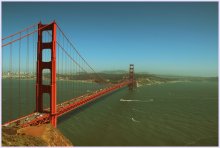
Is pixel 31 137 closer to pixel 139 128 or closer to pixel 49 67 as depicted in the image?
pixel 49 67

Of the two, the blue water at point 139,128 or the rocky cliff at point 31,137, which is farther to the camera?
the blue water at point 139,128

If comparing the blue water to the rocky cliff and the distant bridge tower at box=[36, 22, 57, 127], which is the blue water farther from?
the rocky cliff

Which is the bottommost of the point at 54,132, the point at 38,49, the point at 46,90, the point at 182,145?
the point at 182,145

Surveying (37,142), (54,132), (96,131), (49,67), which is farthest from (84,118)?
(37,142)

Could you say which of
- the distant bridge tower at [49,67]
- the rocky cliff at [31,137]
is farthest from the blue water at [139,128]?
the rocky cliff at [31,137]

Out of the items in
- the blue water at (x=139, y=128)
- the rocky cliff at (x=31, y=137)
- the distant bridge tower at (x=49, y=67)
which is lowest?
the blue water at (x=139, y=128)

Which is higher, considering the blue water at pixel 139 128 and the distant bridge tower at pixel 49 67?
the distant bridge tower at pixel 49 67

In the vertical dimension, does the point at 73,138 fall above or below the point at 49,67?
below

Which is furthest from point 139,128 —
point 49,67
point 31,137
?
point 31,137

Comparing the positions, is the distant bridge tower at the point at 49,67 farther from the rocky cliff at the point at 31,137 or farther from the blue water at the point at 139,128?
the rocky cliff at the point at 31,137

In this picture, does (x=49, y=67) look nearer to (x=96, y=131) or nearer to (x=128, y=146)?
(x=96, y=131)

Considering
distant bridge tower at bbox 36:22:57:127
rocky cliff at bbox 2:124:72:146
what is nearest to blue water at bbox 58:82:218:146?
distant bridge tower at bbox 36:22:57:127
